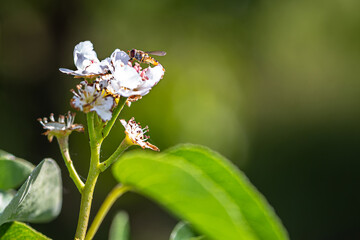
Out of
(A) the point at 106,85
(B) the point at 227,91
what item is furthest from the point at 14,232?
(B) the point at 227,91

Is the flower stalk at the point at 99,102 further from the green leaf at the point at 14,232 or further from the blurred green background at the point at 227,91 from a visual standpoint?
the blurred green background at the point at 227,91

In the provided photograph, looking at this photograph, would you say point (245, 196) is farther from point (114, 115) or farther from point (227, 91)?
point (227, 91)

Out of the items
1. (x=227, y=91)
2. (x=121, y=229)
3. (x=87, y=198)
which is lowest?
(x=227, y=91)

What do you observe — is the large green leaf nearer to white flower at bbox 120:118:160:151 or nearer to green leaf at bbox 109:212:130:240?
white flower at bbox 120:118:160:151

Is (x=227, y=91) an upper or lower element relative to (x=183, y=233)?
lower

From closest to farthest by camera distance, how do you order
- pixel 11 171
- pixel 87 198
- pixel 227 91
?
pixel 87 198 → pixel 11 171 → pixel 227 91

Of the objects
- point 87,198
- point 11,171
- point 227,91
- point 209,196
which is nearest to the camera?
point 209,196

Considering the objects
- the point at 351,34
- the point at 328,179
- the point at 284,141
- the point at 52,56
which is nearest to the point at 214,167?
the point at 52,56
